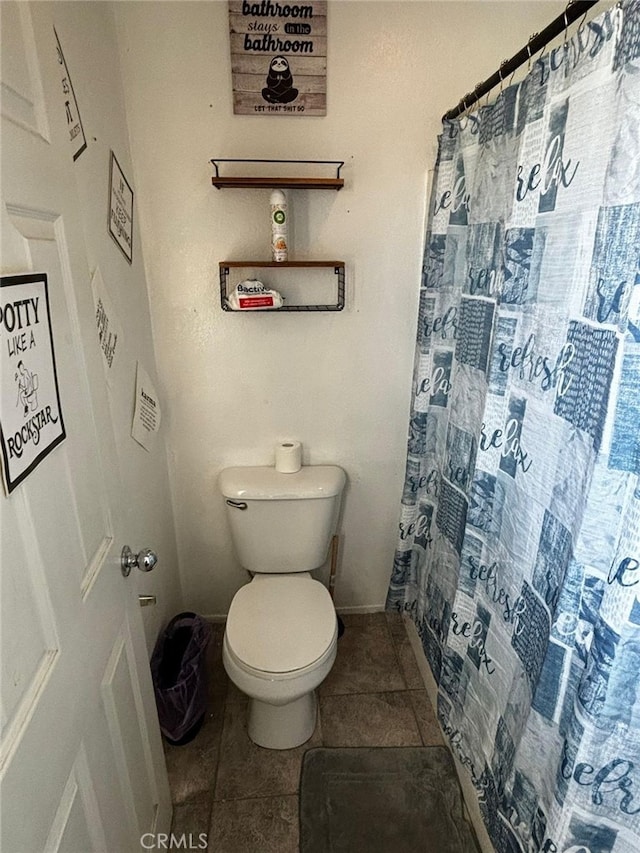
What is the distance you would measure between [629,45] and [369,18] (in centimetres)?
101

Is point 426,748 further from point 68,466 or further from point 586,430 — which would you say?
point 68,466

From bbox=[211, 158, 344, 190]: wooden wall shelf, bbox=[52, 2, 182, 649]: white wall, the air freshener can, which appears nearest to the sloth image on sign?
bbox=[211, 158, 344, 190]: wooden wall shelf

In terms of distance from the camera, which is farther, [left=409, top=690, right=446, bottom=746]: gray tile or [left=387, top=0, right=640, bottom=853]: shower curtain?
[left=409, top=690, right=446, bottom=746]: gray tile

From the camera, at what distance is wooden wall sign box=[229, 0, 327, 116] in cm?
145

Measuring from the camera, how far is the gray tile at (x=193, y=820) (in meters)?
1.38

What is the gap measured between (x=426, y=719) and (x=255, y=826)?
64 centimetres

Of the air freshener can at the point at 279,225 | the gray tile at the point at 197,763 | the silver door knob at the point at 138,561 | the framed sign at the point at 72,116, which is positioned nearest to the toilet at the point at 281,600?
the gray tile at the point at 197,763

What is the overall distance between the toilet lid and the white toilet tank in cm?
9

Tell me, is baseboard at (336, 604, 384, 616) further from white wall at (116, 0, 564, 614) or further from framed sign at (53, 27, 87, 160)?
framed sign at (53, 27, 87, 160)

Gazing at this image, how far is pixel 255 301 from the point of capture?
1.59m

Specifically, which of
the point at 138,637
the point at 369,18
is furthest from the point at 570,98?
the point at 138,637

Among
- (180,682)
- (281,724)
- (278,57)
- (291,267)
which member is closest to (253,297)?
(291,267)

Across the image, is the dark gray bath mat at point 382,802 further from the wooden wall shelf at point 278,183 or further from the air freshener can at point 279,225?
the wooden wall shelf at point 278,183

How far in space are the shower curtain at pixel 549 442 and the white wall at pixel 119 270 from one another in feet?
2.83
